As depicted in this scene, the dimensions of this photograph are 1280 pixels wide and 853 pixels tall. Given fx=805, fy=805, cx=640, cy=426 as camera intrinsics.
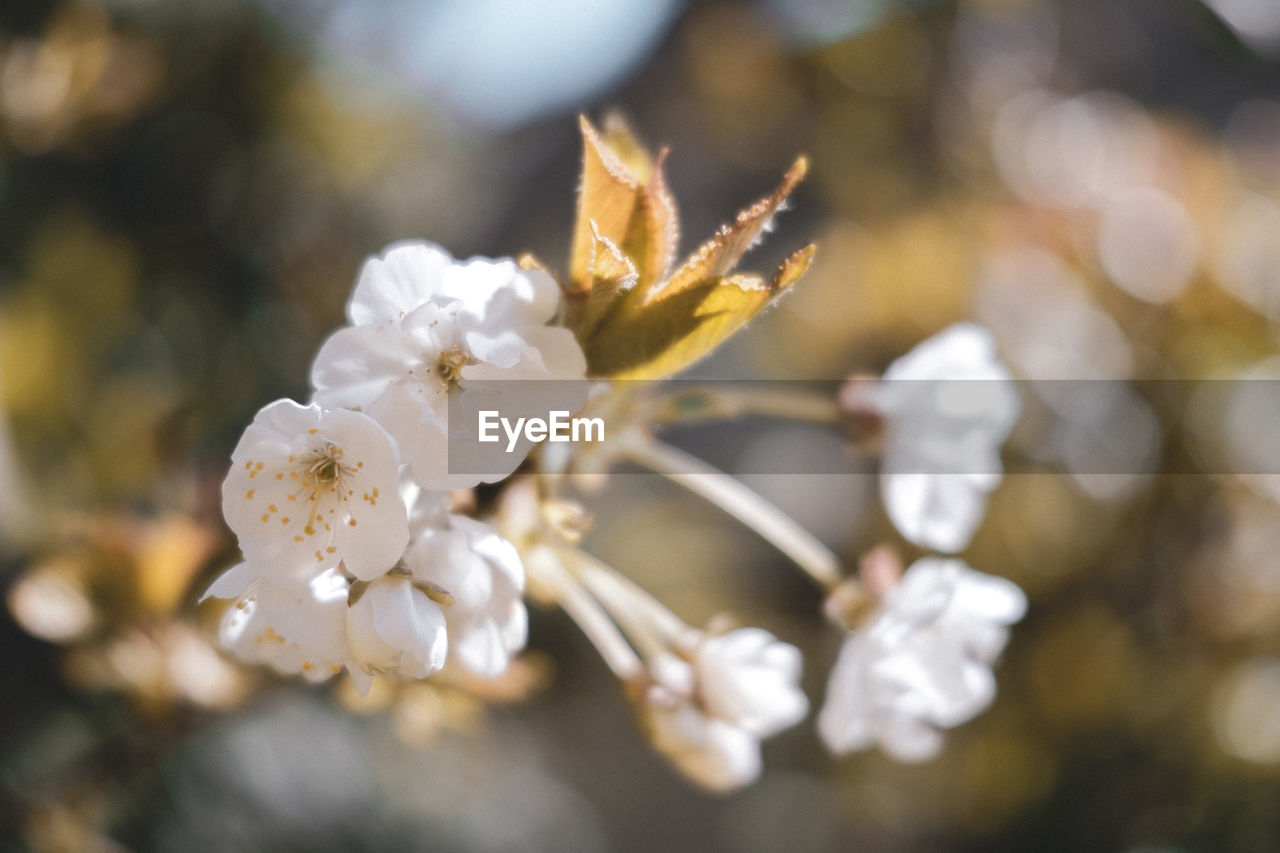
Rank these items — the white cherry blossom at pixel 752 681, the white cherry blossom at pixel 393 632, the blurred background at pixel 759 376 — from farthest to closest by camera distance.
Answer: the blurred background at pixel 759 376 < the white cherry blossom at pixel 752 681 < the white cherry blossom at pixel 393 632

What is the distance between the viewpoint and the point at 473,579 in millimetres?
393

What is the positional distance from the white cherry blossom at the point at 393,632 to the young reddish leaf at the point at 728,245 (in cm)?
19

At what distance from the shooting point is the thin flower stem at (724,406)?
509 mm

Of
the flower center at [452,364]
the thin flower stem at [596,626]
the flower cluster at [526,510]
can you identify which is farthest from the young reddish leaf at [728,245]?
the thin flower stem at [596,626]

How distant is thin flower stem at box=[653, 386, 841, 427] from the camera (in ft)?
1.67

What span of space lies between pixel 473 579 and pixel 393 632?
0.16 ft

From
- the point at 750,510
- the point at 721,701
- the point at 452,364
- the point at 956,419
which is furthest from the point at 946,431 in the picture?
the point at 452,364

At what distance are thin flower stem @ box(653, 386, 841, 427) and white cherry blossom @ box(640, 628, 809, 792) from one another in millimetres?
139

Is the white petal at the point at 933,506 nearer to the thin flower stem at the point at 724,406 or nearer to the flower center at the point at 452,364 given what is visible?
the thin flower stem at the point at 724,406

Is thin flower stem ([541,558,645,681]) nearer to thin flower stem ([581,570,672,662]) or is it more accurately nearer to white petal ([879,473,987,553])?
thin flower stem ([581,570,672,662])

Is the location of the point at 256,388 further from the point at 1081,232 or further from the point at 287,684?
the point at 1081,232

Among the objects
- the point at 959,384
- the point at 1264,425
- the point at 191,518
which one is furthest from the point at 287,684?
the point at 1264,425

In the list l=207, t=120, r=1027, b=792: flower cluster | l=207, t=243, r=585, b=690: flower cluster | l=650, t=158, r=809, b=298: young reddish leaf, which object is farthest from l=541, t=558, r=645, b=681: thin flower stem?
l=650, t=158, r=809, b=298: young reddish leaf

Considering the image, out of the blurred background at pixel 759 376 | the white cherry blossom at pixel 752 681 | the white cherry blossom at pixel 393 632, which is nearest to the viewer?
the white cherry blossom at pixel 393 632
